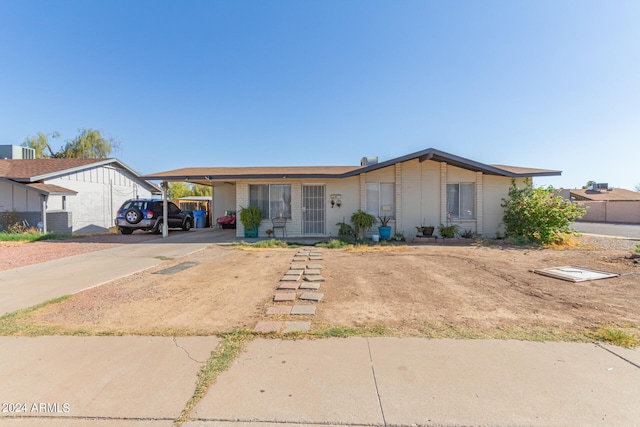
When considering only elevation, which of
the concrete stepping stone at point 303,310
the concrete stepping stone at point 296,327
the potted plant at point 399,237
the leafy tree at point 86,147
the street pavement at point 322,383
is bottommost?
the street pavement at point 322,383

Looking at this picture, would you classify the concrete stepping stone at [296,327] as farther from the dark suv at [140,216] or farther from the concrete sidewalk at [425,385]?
the dark suv at [140,216]

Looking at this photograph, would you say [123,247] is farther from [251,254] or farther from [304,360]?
[304,360]

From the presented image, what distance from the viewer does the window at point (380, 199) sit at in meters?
12.7

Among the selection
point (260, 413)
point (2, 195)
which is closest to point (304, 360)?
point (260, 413)

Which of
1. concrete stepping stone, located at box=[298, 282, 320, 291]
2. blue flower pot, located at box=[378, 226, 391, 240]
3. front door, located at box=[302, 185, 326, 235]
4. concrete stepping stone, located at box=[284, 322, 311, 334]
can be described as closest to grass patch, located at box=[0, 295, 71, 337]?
concrete stepping stone, located at box=[284, 322, 311, 334]

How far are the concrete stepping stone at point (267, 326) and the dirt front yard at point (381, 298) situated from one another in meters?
0.11

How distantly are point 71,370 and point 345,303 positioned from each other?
3275 mm

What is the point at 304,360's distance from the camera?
9.61 ft

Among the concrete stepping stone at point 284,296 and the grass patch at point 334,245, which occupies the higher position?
the grass patch at point 334,245

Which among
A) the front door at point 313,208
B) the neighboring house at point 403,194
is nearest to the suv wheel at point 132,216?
the neighboring house at point 403,194

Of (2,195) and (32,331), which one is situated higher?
(2,195)

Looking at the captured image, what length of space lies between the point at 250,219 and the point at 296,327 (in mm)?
9377

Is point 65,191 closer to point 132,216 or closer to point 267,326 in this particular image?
point 132,216

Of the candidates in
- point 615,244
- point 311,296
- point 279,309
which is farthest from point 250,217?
→ point 615,244
